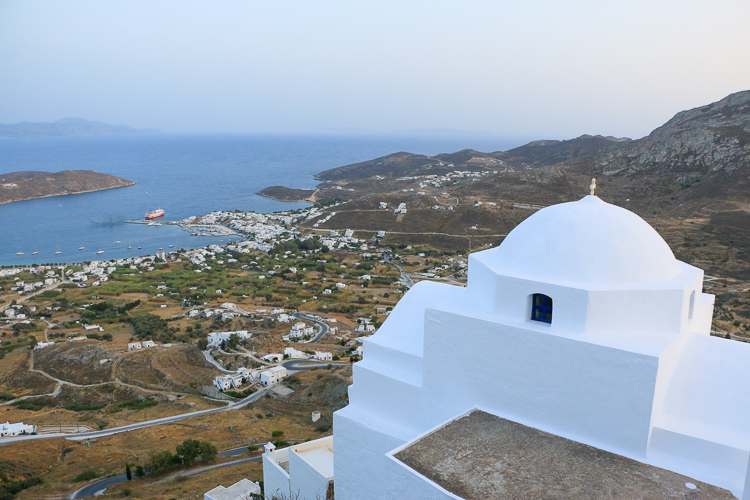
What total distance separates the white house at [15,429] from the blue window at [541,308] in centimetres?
2657

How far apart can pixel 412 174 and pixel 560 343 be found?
12374cm

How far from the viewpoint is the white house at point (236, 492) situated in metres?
15.2

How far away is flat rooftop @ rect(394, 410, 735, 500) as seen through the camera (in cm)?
750

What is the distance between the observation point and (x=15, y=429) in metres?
24.8

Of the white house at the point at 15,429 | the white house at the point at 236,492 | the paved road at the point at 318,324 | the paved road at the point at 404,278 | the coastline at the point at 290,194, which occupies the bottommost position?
the paved road at the point at 318,324

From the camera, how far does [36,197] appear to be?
A: 380ft

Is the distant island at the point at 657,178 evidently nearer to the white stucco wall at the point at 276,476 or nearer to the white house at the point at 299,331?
the white house at the point at 299,331

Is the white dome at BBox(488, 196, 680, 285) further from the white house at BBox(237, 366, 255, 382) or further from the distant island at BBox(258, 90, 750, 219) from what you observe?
the distant island at BBox(258, 90, 750, 219)

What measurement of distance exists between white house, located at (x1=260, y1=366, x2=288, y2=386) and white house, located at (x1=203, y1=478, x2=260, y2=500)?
1522 cm

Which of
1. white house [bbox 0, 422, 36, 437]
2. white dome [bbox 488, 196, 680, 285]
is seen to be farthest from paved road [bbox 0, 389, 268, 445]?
white dome [bbox 488, 196, 680, 285]

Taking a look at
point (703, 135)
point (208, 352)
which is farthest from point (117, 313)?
point (703, 135)

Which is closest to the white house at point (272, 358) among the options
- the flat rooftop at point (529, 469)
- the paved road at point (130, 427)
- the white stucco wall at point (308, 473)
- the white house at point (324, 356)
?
the white house at point (324, 356)

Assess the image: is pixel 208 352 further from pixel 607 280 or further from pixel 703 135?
pixel 703 135

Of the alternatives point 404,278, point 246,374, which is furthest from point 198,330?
point 404,278
